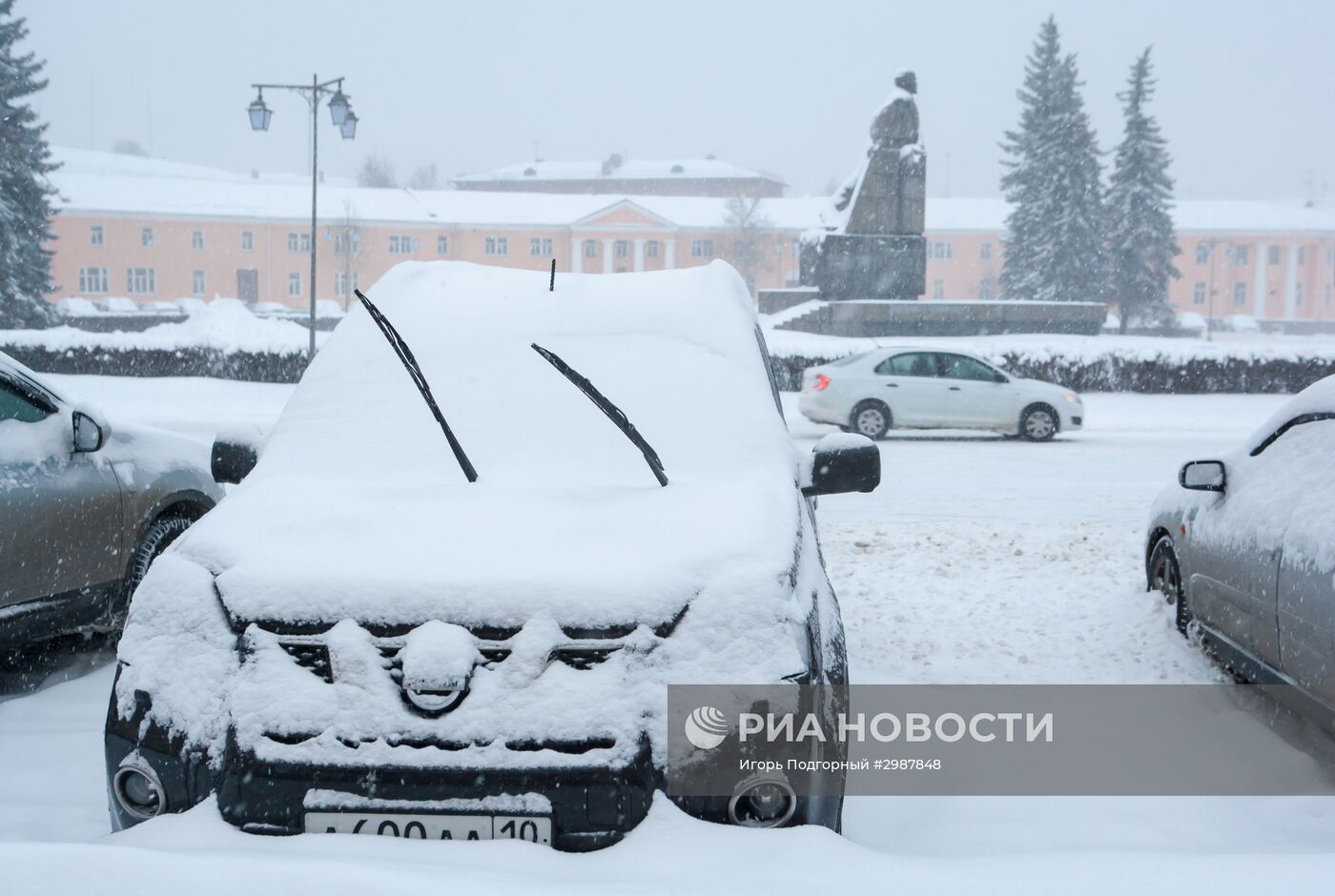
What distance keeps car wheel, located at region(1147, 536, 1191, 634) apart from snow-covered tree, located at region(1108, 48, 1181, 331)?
52599 mm

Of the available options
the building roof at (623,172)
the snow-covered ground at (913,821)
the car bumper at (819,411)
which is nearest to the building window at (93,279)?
the building roof at (623,172)

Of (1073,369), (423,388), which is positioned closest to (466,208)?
(1073,369)

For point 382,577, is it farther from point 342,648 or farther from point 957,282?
point 957,282

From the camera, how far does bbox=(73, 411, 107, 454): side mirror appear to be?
549 cm

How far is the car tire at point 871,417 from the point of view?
18.0 meters

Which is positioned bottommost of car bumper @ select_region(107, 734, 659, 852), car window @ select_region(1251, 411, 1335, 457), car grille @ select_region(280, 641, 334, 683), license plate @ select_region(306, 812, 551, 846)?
license plate @ select_region(306, 812, 551, 846)

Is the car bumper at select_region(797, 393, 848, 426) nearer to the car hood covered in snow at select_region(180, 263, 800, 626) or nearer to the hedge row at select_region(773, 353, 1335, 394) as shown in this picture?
the hedge row at select_region(773, 353, 1335, 394)

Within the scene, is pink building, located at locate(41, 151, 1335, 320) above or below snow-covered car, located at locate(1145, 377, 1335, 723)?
above

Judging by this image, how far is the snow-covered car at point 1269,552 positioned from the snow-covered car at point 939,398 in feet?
38.6

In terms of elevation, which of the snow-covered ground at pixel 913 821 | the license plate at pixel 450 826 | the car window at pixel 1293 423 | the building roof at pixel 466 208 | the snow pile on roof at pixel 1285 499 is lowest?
the snow-covered ground at pixel 913 821

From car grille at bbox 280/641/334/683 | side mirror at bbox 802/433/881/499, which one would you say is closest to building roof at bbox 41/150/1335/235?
side mirror at bbox 802/433/881/499

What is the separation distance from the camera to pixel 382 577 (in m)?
2.85

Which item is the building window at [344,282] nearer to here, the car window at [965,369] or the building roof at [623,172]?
the building roof at [623,172]

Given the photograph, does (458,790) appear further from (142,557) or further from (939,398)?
(939,398)
